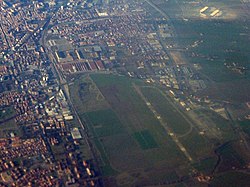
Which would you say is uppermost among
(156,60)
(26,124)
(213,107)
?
(156,60)

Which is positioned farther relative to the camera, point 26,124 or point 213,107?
point 213,107

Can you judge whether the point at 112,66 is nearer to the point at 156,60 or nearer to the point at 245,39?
the point at 156,60

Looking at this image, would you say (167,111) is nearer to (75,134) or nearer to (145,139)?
(145,139)

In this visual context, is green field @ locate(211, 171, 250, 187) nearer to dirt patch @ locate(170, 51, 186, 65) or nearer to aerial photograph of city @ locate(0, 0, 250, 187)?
aerial photograph of city @ locate(0, 0, 250, 187)

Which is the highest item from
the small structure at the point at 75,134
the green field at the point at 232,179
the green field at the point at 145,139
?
the small structure at the point at 75,134

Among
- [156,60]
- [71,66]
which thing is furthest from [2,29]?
→ [156,60]

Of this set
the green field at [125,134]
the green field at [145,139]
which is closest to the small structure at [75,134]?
the green field at [125,134]

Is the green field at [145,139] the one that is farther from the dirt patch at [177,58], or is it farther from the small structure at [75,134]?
the dirt patch at [177,58]

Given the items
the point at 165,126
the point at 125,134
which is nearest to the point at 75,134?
the point at 125,134
